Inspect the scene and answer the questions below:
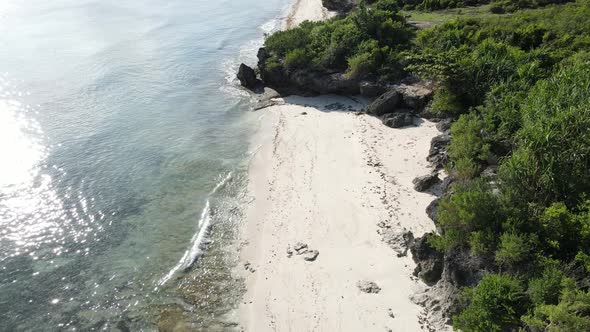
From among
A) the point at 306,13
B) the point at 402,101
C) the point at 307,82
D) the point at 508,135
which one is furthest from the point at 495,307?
the point at 306,13

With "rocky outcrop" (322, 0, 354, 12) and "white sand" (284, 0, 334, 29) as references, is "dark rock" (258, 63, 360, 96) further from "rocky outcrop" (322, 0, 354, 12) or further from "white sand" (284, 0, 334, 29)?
"rocky outcrop" (322, 0, 354, 12)

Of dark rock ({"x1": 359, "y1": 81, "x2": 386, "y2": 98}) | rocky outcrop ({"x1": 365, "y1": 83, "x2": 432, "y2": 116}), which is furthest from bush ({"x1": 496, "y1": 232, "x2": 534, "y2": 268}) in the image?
dark rock ({"x1": 359, "y1": 81, "x2": 386, "y2": 98})

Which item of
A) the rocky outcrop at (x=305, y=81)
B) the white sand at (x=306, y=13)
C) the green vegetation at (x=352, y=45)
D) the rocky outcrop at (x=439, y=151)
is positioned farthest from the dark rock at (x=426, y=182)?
the white sand at (x=306, y=13)

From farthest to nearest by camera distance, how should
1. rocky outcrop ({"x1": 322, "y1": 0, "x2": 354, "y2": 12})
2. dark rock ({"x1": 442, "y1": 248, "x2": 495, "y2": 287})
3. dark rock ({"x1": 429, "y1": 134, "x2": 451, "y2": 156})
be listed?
rocky outcrop ({"x1": 322, "y1": 0, "x2": 354, "y2": 12})
dark rock ({"x1": 429, "y1": 134, "x2": 451, "y2": 156})
dark rock ({"x1": 442, "y1": 248, "x2": 495, "y2": 287})

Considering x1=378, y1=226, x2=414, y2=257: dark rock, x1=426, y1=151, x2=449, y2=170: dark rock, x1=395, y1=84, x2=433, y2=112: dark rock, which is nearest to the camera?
x1=378, y1=226, x2=414, y2=257: dark rock

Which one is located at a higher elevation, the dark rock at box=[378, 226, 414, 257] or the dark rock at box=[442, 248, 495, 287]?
the dark rock at box=[442, 248, 495, 287]

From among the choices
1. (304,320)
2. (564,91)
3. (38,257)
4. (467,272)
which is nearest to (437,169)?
(564,91)

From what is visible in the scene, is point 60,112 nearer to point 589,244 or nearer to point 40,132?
point 40,132

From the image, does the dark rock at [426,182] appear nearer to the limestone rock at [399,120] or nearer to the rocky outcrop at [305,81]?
the limestone rock at [399,120]
